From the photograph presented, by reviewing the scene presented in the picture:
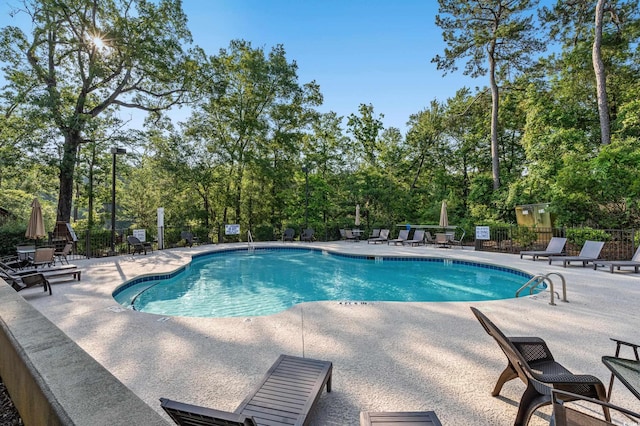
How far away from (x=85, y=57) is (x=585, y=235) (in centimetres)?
2149

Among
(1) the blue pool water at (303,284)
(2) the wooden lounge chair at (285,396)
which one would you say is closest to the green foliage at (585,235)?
(1) the blue pool water at (303,284)

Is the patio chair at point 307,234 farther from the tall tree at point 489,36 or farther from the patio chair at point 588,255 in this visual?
the patio chair at point 588,255

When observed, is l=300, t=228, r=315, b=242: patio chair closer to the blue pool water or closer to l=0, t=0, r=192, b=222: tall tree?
the blue pool water

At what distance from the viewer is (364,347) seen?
11.1 feet

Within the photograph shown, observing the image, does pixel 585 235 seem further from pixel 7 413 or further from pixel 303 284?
pixel 7 413

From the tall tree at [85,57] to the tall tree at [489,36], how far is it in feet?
43.7

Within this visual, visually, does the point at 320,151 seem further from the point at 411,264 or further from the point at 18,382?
the point at 18,382

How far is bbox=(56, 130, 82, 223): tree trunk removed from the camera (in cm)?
1322

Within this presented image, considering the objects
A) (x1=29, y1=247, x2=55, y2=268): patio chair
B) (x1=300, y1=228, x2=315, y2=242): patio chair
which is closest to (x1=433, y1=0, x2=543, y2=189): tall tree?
(x1=300, y1=228, x2=315, y2=242): patio chair

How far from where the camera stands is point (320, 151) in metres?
20.9

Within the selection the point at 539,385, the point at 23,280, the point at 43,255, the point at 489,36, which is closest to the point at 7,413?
the point at 539,385

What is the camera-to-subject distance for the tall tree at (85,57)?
1271 cm

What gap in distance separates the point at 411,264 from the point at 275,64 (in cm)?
1424

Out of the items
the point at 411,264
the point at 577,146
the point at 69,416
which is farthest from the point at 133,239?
the point at 577,146
